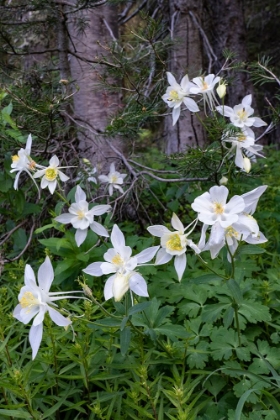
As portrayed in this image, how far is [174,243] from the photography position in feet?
4.65

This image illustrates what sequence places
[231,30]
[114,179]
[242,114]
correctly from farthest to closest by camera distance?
[231,30], [114,179], [242,114]

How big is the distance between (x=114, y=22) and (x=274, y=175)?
74.1 inches

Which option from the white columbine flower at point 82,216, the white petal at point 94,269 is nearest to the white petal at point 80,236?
the white columbine flower at point 82,216

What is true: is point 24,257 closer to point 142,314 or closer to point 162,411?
point 142,314

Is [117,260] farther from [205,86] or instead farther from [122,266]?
[205,86]

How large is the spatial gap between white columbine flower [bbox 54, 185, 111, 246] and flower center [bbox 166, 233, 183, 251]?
1.57 feet

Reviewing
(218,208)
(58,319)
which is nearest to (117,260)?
(58,319)

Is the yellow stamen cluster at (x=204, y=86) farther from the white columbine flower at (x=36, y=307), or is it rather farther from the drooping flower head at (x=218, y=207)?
the white columbine flower at (x=36, y=307)

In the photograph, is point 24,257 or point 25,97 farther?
point 24,257

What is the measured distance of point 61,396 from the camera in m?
1.56

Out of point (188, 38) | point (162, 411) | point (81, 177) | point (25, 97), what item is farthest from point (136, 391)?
point (188, 38)

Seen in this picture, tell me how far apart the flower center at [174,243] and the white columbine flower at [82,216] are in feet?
1.57

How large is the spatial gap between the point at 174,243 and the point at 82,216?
0.57 m

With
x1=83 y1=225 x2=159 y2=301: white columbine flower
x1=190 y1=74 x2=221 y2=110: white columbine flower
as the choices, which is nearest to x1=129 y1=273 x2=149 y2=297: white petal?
x1=83 y1=225 x2=159 y2=301: white columbine flower
